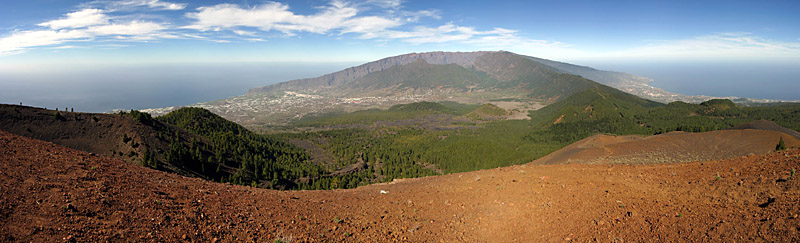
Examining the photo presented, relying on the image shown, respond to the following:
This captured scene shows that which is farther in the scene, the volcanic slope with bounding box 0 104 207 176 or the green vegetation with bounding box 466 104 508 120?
the green vegetation with bounding box 466 104 508 120

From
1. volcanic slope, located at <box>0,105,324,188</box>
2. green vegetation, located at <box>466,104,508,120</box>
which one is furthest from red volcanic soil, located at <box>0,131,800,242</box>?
green vegetation, located at <box>466,104,508,120</box>

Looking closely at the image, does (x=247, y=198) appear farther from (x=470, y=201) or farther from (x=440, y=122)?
(x=440, y=122)

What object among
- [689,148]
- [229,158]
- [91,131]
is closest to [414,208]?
[689,148]

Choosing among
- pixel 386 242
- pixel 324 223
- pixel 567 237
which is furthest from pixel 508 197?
pixel 324 223

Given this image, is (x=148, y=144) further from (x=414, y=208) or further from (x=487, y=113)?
(x=487, y=113)

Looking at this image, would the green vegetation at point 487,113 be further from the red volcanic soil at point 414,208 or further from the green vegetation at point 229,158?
the red volcanic soil at point 414,208

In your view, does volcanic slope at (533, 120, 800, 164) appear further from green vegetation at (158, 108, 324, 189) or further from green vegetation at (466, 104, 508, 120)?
green vegetation at (466, 104, 508, 120)

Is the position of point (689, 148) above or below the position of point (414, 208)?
below

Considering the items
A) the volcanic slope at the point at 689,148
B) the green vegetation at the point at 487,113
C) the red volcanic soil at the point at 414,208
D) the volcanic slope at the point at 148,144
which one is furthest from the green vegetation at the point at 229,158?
the green vegetation at the point at 487,113
